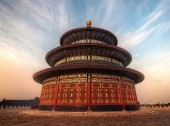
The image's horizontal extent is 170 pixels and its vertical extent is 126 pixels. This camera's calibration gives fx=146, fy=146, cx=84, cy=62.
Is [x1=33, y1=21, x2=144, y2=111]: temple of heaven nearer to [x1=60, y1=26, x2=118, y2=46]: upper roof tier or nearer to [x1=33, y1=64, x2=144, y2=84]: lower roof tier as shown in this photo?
[x1=33, y1=64, x2=144, y2=84]: lower roof tier

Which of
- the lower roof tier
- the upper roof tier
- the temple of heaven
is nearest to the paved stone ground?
the temple of heaven

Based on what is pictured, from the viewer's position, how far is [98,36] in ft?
80.8

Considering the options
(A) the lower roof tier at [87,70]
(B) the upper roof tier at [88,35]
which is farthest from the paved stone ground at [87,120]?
(B) the upper roof tier at [88,35]

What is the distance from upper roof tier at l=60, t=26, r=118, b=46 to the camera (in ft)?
79.0

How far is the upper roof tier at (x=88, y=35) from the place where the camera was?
79.0ft

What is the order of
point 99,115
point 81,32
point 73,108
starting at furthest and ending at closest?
point 81,32
point 73,108
point 99,115

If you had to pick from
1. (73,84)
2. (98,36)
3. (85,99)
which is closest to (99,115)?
(85,99)

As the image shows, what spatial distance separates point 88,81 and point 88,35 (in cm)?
934

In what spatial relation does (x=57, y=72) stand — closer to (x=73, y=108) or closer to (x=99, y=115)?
(x=73, y=108)

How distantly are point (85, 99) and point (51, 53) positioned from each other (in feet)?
30.3

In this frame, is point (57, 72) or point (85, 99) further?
point (57, 72)

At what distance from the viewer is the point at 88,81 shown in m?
17.9

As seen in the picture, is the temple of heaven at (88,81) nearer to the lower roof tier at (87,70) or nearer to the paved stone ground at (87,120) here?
the lower roof tier at (87,70)

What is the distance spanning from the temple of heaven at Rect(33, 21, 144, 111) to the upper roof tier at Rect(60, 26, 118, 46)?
4.64 metres
